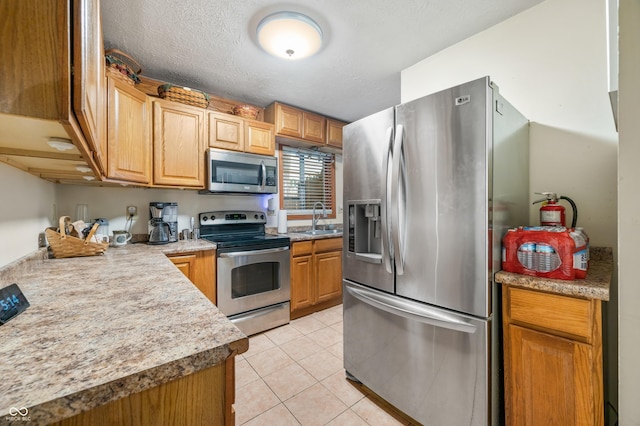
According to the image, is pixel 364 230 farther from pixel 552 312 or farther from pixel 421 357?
pixel 552 312

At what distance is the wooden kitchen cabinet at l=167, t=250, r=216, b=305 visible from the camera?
212 centimetres

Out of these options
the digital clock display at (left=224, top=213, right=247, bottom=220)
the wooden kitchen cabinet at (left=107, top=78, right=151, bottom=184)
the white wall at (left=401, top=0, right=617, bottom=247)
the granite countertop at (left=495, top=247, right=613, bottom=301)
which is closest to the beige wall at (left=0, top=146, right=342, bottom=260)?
the digital clock display at (left=224, top=213, right=247, bottom=220)

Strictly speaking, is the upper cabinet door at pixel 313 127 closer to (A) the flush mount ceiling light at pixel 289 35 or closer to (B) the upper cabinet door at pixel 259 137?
(B) the upper cabinet door at pixel 259 137

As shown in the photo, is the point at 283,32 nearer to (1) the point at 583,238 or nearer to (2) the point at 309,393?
(1) the point at 583,238

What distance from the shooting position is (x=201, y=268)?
2.22m

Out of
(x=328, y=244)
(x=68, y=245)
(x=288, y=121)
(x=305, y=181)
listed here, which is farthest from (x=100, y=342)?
(x=305, y=181)

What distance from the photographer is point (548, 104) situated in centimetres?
165

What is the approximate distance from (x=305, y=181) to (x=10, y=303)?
302cm

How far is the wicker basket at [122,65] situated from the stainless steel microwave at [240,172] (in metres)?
0.77

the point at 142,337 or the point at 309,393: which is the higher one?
the point at 142,337

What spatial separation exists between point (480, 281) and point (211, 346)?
44.4 inches

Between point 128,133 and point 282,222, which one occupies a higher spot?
point 128,133

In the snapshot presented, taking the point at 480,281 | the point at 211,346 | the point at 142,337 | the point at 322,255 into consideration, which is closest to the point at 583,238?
the point at 480,281

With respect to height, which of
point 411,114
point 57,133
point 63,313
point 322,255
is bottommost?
point 322,255
